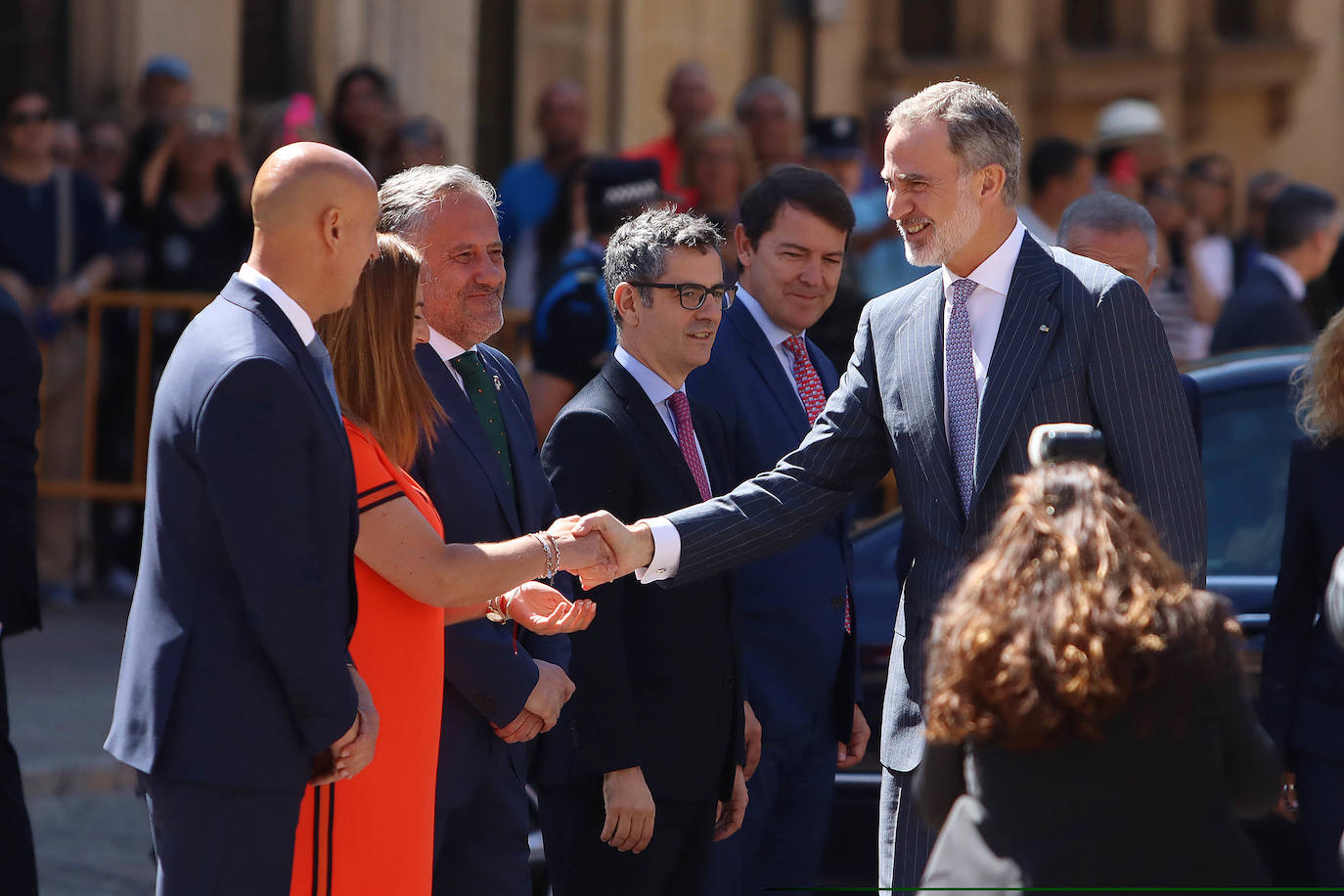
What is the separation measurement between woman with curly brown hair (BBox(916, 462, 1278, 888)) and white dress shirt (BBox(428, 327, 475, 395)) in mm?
1693

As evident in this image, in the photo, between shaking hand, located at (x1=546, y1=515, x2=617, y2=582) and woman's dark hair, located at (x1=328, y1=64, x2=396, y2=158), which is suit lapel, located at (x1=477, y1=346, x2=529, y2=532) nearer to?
shaking hand, located at (x1=546, y1=515, x2=617, y2=582)

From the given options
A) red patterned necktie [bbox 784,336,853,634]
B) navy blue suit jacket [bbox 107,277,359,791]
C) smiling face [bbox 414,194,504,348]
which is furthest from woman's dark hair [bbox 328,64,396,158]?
navy blue suit jacket [bbox 107,277,359,791]

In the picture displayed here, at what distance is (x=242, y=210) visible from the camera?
9242mm

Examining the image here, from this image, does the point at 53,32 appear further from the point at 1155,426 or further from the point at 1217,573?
the point at 1155,426

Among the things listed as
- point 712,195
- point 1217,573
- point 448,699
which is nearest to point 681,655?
point 448,699

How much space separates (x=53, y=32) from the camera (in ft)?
36.8

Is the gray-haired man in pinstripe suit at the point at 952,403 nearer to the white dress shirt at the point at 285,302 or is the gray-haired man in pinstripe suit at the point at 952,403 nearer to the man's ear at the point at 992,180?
the man's ear at the point at 992,180

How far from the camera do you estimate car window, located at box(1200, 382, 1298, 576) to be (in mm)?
5383

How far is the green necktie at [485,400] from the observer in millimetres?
4180

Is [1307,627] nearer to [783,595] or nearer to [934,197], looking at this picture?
[783,595]

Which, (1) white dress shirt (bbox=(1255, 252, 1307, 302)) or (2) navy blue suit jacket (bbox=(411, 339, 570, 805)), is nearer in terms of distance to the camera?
(2) navy blue suit jacket (bbox=(411, 339, 570, 805))

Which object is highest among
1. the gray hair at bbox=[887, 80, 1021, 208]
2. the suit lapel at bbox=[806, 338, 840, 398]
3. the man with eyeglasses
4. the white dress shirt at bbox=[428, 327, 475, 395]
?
the gray hair at bbox=[887, 80, 1021, 208]

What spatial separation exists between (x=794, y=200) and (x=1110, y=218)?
84 cm

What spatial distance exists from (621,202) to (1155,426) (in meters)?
3.58
